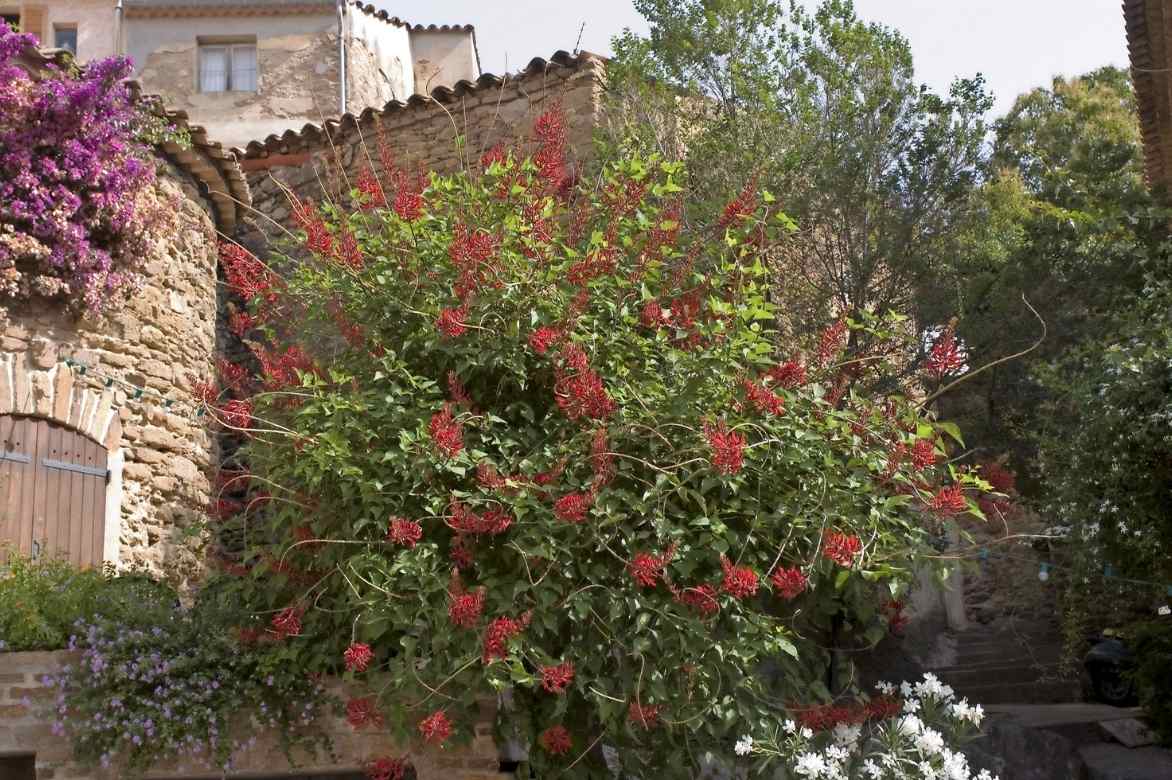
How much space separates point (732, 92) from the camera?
11.0 metres

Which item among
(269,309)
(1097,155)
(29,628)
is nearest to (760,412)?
(269,309)

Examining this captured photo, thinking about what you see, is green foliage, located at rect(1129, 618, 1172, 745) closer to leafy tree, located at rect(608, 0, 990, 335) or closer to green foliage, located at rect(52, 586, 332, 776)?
leafy tree, located at rect(608, 0, 990, 335)

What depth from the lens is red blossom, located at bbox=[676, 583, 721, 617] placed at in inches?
191

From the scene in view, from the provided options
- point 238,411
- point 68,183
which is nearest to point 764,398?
point 238,411

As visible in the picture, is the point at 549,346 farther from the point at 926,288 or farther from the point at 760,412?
the point at 926,288

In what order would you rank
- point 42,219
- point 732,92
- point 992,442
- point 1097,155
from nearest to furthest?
point 42,219 → point 732,92 → point 992,442 → point 1097,155

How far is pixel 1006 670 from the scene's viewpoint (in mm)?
13023

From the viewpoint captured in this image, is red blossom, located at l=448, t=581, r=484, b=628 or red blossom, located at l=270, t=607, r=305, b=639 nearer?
red blossom, located at l=448, t=581, r=484, b=628

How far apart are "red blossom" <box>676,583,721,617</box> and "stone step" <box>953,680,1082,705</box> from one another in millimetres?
8183

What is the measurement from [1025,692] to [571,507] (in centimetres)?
939

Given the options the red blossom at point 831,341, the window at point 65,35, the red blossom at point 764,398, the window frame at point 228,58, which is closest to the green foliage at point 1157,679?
the red blossom at point 831,341

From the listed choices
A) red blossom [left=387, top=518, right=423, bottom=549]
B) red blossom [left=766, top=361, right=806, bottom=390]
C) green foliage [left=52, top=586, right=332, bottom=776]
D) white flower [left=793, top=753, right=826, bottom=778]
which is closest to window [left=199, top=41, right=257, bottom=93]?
green foliage [left=52, top=586, right=332, bottom=776]

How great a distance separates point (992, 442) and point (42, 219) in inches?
341

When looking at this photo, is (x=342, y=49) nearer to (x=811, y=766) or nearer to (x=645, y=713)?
(x=645, y=713)
